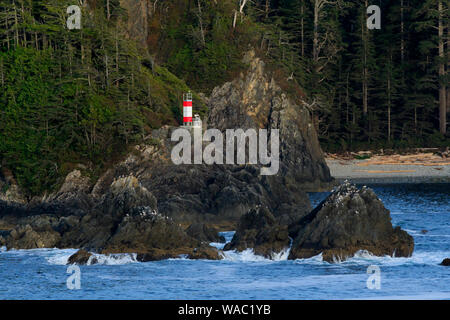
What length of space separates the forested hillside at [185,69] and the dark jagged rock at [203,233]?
36.9 feet

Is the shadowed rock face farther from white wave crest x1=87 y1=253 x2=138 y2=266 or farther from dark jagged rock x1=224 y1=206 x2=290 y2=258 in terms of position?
dark jagged rock x1=224 y1=206 x2=290 y2=258

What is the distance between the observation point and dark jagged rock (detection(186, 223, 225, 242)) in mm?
34031

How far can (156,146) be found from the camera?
45219mm

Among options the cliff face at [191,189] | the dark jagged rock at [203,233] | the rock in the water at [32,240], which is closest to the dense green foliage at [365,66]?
the cliff face at [191,189]

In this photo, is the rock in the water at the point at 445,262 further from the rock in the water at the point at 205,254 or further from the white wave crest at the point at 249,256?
the rock in the water at the point at 205,254

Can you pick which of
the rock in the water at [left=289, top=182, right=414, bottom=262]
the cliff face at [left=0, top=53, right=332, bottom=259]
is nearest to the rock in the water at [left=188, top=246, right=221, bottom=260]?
the cliff face at [left=0, top=53, right=332, bottom=259]

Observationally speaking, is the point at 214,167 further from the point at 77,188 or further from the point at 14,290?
the point at 14,290

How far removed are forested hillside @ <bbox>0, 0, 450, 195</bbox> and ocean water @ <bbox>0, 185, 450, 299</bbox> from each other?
41.1ft

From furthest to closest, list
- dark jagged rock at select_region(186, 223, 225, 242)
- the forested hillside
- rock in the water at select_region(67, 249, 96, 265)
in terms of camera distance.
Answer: the forested hillside, dark jagged rock at select_region(186, 223, 225, 242), rock in the water at select_region(67, 249, 96, 265)

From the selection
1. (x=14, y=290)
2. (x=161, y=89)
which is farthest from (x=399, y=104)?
(x=14, y=290)

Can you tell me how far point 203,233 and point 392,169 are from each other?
31550 millimetres

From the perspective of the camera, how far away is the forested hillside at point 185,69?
44.9m

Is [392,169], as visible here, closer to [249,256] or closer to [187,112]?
[187,112]

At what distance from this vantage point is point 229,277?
94.4 ft
